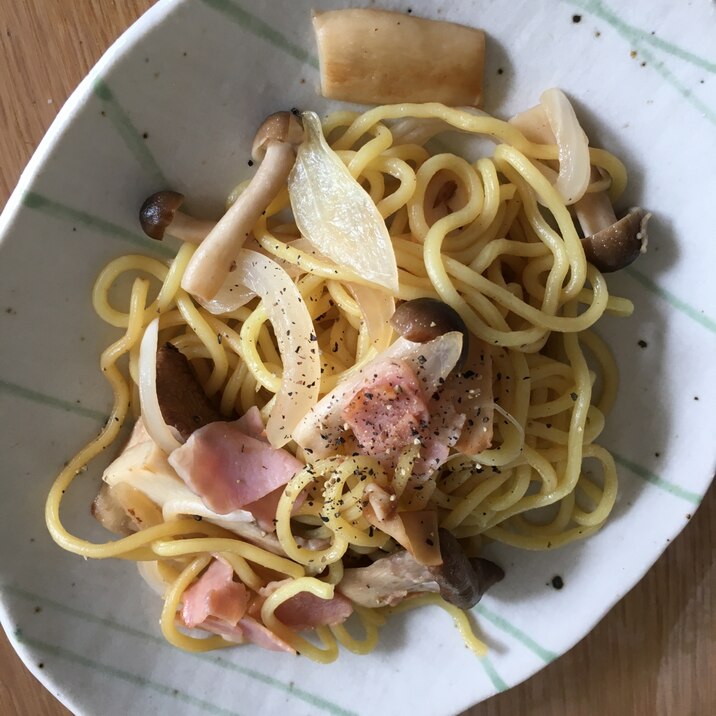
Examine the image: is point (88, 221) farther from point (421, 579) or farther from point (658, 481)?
point (658, 481)

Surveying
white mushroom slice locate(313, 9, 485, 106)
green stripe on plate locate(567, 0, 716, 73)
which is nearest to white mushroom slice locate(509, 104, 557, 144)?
white mushroom slice locate(313, 9, 485, 106)

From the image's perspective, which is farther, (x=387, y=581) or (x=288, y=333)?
(x=387, y=581)

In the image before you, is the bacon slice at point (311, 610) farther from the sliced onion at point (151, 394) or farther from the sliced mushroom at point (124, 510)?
the sliced onion at point (151, 394)

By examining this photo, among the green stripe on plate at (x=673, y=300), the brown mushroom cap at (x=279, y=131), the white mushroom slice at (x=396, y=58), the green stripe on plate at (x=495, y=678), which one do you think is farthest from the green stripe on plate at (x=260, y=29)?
the green stripe on plate at (x=495, y=678)

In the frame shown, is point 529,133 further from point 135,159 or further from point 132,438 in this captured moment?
point 132,438

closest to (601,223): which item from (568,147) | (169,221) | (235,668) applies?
(568,147)

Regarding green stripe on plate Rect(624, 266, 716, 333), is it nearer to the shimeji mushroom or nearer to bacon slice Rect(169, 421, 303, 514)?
the shimeji mushroom
